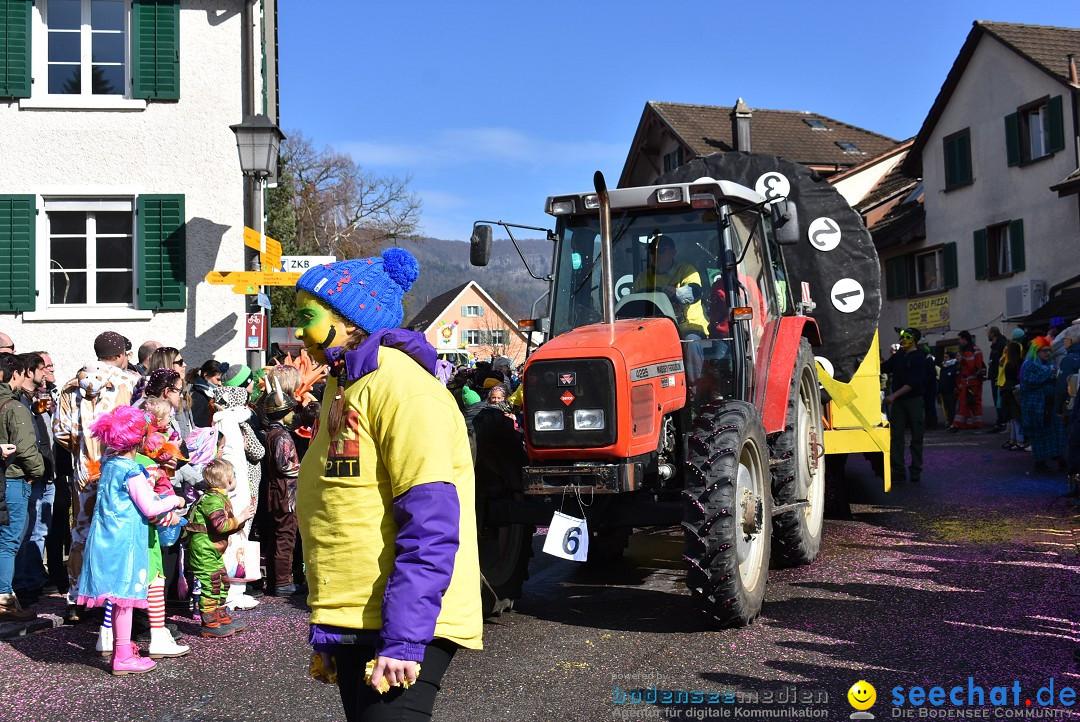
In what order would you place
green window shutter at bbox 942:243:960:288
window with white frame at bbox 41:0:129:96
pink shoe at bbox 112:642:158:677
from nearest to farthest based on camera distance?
1. pink shoe at bbox 112:642:158:677
2. window with white frame at bbox 41:0:129:96
3. green window shutter at bbox 942:243:960:288

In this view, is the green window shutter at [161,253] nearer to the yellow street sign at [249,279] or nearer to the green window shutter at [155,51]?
the green window shutter at [155,51]

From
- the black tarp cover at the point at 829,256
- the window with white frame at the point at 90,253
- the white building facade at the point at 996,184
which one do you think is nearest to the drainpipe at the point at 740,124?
the white building facade at the point at 996,184

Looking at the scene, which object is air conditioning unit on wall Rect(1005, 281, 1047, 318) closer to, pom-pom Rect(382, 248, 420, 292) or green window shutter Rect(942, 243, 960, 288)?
green window shutter Rect(942, 243, 960, 288)

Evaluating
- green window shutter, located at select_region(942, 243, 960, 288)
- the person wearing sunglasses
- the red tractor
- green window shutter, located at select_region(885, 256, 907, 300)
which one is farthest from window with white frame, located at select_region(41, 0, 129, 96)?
green window shutter, located at select_region(885, 256, 907, 300)

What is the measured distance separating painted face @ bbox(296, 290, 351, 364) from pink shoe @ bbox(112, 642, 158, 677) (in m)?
3.69

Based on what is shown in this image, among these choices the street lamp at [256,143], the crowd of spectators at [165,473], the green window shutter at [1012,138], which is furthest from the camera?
the green window shutter at [1012,138]

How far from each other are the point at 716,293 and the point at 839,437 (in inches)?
119

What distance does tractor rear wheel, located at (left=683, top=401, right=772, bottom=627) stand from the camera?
5.85 metres

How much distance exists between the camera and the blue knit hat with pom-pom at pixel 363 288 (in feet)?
9.64

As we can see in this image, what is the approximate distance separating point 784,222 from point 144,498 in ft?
14.2

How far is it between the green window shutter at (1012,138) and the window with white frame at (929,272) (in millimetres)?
3972

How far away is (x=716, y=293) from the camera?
7.14 meters

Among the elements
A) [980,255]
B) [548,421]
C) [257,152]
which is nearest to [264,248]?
[257,152]

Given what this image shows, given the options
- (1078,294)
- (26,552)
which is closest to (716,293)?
(26,552)
